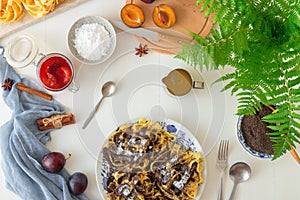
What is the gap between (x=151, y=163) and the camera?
114 cm

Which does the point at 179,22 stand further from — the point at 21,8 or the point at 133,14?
the point at 21,8

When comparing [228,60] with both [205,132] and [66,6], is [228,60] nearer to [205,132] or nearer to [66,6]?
[205,132]

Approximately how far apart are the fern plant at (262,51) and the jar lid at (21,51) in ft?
1.49

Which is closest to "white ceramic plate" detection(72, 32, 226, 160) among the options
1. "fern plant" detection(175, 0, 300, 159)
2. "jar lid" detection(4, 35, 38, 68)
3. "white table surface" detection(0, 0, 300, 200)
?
"white table surface" detection(0, 0, 300, 200)

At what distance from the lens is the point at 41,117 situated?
1.19m

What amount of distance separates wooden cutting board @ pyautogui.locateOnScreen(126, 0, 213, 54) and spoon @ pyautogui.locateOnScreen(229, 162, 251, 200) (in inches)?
13.2

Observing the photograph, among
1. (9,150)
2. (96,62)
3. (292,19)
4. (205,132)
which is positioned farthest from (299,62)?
(9,150)

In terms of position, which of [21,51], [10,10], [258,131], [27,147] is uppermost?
[10,10]

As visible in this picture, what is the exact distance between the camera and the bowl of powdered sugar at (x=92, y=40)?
116 centimetres

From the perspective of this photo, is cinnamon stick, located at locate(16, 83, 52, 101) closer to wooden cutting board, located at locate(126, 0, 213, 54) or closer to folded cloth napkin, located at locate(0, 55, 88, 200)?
folded cloth napkin, located at locate(0, 55, 88, 200)

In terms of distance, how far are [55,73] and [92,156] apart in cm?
24

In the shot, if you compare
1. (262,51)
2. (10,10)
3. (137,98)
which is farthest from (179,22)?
(10,10)

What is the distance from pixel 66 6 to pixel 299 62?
2.12 ft

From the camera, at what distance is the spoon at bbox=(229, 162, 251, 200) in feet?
3.74
